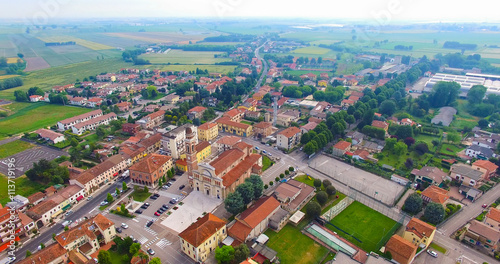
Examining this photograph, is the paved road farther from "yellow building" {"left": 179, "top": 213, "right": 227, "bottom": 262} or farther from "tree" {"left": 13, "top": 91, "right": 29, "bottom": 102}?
"tree" {"left": 13, "top": 91, "right": 29, "bottom": 102}

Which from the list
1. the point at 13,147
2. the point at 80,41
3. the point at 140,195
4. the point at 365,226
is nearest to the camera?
the point at 365,226

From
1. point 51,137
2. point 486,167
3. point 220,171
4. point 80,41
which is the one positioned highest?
point 80,41

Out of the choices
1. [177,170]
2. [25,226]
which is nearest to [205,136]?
[177,170]

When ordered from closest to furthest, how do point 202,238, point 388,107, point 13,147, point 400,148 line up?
1. point 202,238
2. point 400,148
3. point 13,147
4. point 388,107

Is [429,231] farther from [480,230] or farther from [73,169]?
[73,169]

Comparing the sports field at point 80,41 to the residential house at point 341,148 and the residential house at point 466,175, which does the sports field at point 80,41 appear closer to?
the residential house at point 341,148

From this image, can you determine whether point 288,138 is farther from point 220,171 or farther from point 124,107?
point 124,107

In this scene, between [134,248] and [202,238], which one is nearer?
[134,248]

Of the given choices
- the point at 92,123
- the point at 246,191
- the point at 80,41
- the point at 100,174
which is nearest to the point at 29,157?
the point at 92,123

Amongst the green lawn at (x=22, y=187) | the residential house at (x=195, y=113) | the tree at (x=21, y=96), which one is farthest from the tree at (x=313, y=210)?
the tree at (x=21, y=96)
